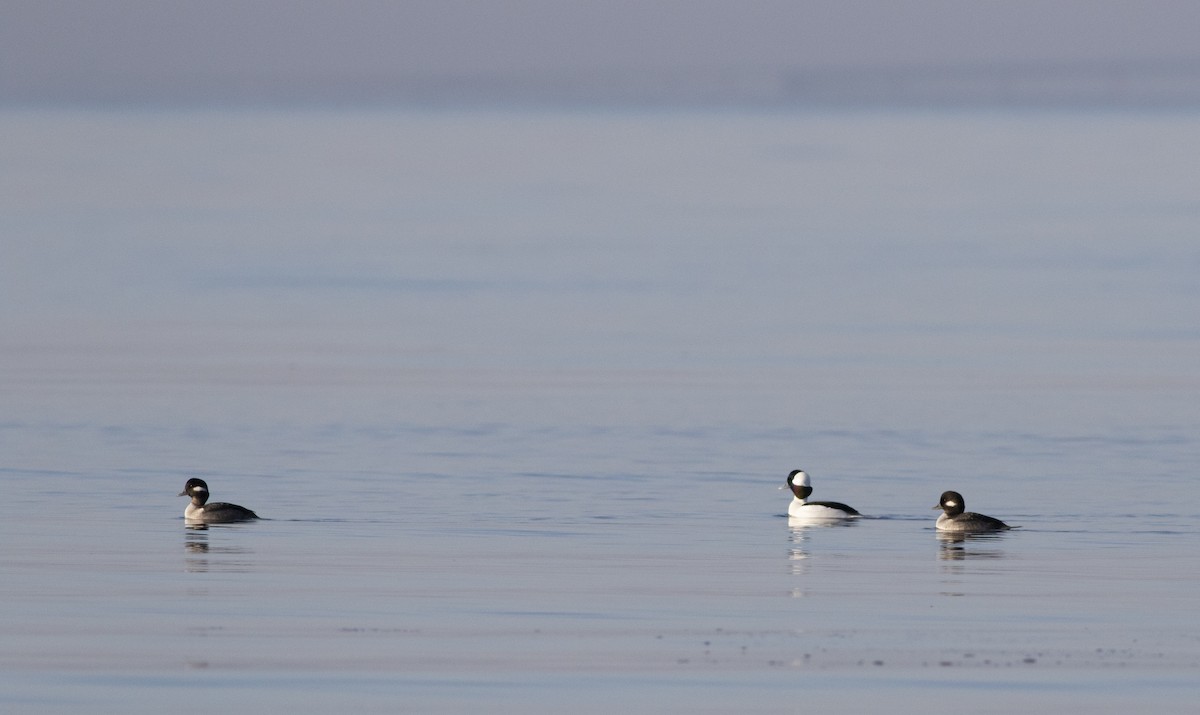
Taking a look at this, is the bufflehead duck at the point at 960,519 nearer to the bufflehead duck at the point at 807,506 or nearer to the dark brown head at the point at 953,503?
the dark brown head at the point at 953,503

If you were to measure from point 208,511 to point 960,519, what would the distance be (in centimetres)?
539

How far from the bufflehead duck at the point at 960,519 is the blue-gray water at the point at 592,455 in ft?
0.62

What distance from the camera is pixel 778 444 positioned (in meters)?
24.8

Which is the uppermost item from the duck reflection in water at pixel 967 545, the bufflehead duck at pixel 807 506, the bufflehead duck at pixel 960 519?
the bufflehead duck at pixel 807 506

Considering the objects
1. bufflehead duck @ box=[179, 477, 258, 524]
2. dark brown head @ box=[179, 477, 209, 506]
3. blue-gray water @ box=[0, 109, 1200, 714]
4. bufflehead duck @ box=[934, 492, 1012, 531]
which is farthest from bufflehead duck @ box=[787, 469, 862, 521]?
dark brown head @ box=[179, 477, 209, 506]

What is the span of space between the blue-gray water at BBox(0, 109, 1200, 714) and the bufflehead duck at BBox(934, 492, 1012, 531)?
188mm

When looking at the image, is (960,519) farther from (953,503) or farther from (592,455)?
(592,455)

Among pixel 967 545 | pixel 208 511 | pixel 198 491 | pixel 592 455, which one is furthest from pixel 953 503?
pixel 198 491

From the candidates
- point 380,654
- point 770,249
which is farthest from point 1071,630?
point 770,249

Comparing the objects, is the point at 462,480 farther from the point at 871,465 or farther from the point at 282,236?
the point at 282,236

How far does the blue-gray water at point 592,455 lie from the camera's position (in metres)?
13.7

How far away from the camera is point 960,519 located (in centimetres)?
1914

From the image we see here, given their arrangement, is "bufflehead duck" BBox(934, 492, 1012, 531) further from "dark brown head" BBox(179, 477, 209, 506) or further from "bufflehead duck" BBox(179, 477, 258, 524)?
"dark brown head" BBox(179, 477, 209, 506)

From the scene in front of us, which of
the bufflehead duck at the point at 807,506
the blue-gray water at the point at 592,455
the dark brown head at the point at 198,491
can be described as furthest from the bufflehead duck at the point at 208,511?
the bufflehead duck at the point at 807,506
